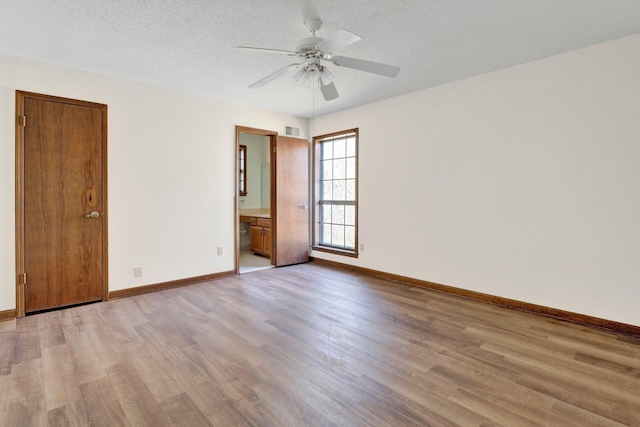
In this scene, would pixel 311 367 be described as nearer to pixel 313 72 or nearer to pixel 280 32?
pixel 313 72

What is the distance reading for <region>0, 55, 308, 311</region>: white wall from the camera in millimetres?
3082

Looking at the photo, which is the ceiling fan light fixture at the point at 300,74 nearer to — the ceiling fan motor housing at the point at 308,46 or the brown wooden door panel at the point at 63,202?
the ceiling fan motor housing at the point at 308,46

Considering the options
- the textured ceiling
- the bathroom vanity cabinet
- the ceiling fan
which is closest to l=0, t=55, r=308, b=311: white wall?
the textured ceiling

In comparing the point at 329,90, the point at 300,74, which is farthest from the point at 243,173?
the point at 300,74

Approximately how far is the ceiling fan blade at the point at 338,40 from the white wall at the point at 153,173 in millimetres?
2610

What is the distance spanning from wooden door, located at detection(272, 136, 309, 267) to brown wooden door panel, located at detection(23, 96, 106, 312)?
2438mm

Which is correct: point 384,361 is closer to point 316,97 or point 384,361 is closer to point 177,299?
point 177,299

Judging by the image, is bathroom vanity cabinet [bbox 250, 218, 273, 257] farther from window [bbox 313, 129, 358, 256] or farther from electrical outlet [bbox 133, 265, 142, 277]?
electrical outlet [bbox 133, 265, 142, 277]

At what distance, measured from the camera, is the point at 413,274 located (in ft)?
14.1

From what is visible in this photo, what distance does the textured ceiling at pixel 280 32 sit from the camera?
2.28 meters

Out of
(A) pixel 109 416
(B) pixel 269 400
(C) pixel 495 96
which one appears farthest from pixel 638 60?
(A) pixel 109 416

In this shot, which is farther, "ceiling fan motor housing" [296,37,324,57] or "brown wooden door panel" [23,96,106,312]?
"brown wooden door panel" [23,96,106,312]

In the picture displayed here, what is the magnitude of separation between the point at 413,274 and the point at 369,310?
1257mm

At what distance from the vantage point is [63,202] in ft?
11.0
